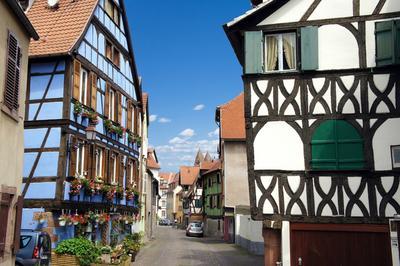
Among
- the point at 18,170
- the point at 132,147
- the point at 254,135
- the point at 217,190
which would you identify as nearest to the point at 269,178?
the point at 254,135

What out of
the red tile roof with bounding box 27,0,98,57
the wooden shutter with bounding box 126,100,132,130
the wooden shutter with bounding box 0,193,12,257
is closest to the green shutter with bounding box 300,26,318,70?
the wooden shutter with bounding box 0,193,12,257

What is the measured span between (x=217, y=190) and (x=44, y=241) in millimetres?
32564

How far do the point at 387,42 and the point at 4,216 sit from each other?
11223 mm

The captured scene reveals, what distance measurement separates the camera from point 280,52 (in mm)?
14914

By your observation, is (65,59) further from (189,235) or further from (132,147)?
(189,235)

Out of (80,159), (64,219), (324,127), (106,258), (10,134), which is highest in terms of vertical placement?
(324,127)

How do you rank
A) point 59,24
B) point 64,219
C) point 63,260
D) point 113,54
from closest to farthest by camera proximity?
1. point 63,260
2. point 64,219
3. point 59,24
4. point 113,54

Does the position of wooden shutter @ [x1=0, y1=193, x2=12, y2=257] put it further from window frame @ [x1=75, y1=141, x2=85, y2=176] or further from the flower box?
window frame @ [x1=75, y1=141, x2=85, y2=176]

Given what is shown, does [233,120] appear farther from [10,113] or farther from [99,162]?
[10,113]

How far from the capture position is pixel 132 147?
2877cm

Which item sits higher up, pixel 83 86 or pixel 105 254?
pixel 83 86

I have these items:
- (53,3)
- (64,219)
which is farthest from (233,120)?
(64,219)

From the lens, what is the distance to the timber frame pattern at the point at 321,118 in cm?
1378

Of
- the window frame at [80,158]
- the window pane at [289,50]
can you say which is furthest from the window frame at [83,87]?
the window pane at [289,50]
